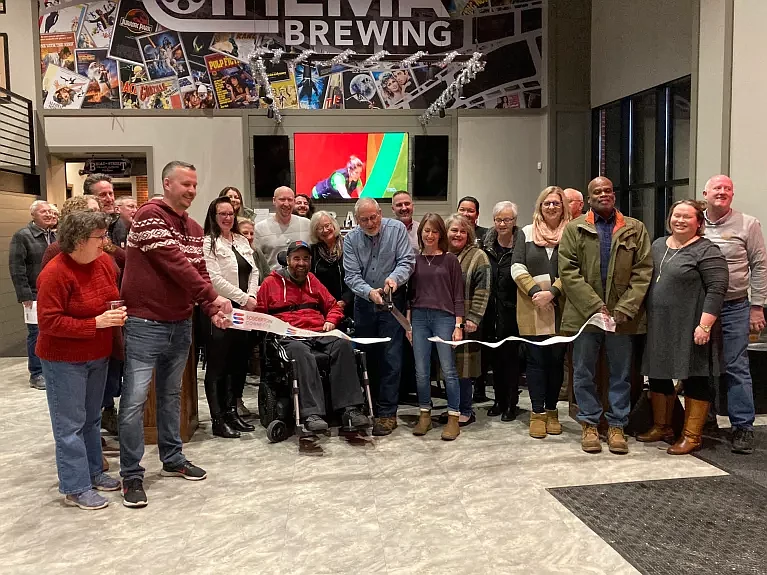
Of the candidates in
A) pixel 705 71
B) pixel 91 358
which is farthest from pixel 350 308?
pixel 705 71

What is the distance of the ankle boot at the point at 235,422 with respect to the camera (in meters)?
4.42

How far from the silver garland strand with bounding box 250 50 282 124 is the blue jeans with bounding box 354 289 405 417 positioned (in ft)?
14.6

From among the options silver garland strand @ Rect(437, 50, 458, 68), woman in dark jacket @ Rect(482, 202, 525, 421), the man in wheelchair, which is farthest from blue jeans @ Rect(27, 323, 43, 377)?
silver garland strand @ Rect(437, 50, 458, 68)

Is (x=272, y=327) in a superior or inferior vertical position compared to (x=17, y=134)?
inferior

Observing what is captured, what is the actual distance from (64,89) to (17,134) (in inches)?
35.3

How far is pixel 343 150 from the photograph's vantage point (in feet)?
29.3

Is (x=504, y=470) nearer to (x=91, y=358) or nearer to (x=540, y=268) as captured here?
(x=540, y=268)

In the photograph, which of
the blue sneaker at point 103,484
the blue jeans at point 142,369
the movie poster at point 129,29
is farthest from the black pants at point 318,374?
the movie poster at point 129,29

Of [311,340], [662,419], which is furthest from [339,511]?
[662,419]

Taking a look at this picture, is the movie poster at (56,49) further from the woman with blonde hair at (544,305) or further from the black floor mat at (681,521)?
the black floor mat at (681,521)

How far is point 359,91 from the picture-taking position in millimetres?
8969

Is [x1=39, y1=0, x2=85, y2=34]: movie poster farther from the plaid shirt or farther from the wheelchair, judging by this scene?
the wheelchair

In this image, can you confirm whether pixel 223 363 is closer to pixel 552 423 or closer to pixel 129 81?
pixel 552 423

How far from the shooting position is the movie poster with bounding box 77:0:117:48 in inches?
336
